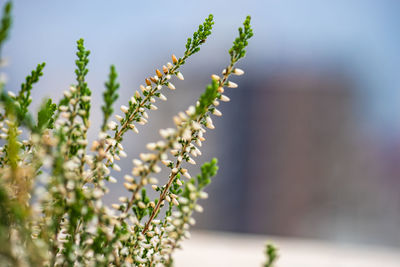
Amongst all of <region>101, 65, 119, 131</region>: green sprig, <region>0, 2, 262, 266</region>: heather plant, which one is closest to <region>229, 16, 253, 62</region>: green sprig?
<region>0, 2, 262, 266</region>: heather plant

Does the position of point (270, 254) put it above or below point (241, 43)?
below

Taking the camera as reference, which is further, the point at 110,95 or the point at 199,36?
the point at 199,36

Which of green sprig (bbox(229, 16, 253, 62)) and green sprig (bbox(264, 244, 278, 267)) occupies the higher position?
green sprig (bbox(229, 16, 253, 62))

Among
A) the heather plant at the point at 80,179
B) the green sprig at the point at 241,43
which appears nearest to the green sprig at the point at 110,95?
the heather plant at the point at 80,179

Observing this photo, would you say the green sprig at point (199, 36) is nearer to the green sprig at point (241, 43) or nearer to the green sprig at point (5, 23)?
the green sprig at point (241, 43)

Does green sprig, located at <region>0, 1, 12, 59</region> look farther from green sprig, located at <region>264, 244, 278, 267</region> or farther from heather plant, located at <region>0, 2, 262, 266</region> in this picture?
green sprig, located at <region>264, 244, 278, 267</region>

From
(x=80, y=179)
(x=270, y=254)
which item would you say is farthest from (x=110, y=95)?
(x=270, y=254)

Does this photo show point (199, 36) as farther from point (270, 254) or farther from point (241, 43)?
point (270, 254)

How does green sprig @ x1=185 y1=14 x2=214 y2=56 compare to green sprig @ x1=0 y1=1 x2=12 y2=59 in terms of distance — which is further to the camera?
green sprig @ x1=185 y1=14 x2=214 y2=56
